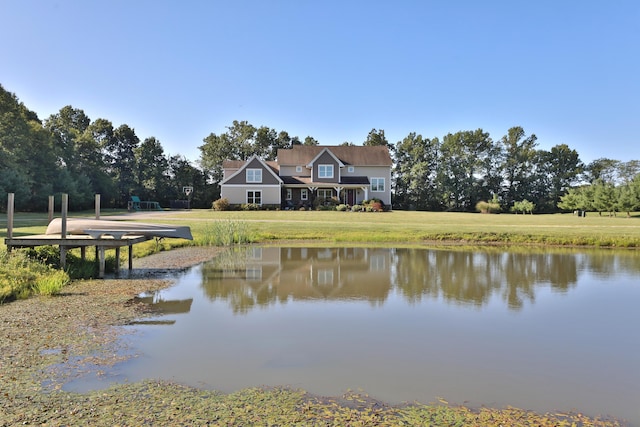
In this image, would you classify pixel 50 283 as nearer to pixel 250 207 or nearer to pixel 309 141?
pixel 250 207

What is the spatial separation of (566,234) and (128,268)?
19.6 m

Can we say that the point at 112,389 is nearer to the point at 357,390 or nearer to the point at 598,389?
the point at 357,390

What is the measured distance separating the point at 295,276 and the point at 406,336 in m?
5.91

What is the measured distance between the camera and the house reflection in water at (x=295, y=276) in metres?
10.4

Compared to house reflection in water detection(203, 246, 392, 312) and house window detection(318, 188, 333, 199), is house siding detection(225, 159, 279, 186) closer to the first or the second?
house window detection(318, 188, 333, 199)

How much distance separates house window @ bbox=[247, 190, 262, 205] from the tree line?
9.93 m

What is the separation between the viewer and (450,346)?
273 inches

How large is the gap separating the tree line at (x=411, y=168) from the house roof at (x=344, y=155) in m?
8.30

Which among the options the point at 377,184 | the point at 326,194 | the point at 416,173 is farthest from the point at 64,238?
the point at 416,173

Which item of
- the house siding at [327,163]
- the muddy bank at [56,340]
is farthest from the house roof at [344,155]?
the muddy bank at [56,340]

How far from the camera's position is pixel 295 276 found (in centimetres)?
1301

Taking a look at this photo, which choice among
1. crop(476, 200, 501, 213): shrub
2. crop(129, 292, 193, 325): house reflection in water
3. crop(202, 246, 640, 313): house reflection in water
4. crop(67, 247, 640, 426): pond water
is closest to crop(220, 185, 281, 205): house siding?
crop(476, 200, 501, 213): shrub

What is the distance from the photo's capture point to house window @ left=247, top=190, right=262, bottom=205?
45.4 m

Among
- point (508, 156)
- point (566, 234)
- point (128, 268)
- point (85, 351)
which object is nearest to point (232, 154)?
point (508, 156)
